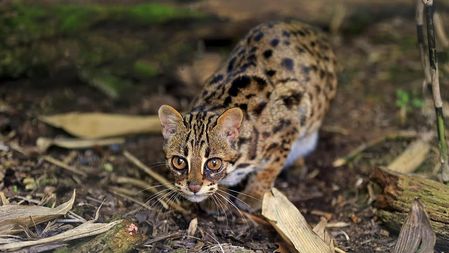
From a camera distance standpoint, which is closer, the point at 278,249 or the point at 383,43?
the point at 278,249

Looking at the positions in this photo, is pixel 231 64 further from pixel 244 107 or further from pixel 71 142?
pixel 71 142

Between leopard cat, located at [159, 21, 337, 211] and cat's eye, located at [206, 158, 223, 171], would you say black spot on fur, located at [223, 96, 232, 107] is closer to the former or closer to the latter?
leopard cat, located at [159, 21, 337, 211]

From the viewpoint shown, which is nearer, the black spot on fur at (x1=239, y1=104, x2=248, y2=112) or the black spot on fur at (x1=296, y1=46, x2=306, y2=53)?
the black spot on fur at (x1=239, y1=104, x2=248, y2=112)

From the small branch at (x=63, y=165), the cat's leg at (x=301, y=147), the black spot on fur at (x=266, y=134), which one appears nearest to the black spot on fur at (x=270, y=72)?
the black spot on fur at (x=266, y=134)

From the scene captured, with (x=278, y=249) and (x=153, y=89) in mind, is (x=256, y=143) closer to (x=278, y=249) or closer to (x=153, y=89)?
(x=278, y=249)

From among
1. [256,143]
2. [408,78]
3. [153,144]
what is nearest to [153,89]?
[153,144]

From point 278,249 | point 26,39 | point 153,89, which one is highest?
point 26,39

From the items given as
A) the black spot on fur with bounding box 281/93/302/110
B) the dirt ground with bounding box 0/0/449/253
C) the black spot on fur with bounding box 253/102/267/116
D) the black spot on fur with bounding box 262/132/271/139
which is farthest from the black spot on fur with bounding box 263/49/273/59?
the dirt ground with bounding box 0/0/449/253

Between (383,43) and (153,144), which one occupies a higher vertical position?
(383,43)
